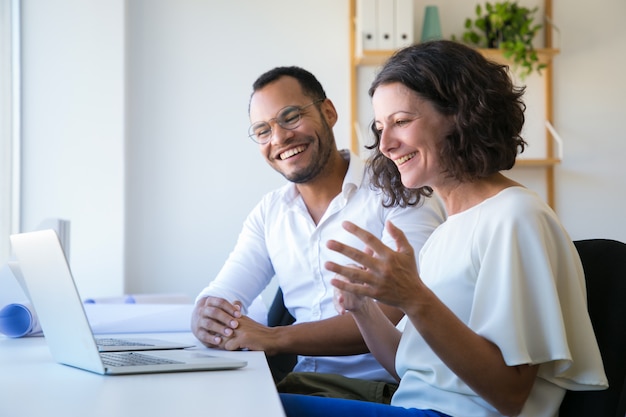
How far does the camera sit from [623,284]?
128 centimetres

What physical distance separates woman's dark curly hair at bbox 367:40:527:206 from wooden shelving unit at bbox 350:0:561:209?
2479 mm

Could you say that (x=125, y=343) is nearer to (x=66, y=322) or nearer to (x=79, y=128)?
(x=66, y=322)

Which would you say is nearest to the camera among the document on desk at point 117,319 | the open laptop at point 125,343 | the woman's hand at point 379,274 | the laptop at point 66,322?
the woman's hand at point 379,274

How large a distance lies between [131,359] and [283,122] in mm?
1003

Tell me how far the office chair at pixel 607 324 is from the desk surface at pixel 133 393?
48 centimetres

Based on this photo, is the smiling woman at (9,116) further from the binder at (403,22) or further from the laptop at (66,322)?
the laptop at (66,322)

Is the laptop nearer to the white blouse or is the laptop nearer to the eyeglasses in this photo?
the white blouse

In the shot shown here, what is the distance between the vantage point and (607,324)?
1290 mm

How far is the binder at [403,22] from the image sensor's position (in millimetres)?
3998

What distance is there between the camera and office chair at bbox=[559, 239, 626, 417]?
1.24 metres

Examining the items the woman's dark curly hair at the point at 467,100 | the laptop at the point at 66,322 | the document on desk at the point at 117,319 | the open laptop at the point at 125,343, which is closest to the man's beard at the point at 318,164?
the document on desk at the point at 117,319

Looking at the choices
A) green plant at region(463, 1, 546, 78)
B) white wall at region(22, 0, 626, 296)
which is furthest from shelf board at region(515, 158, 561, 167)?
green plant at region(463, 1, 546, 78)

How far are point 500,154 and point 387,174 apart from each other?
407 mm

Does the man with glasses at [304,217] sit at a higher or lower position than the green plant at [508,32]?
lower
